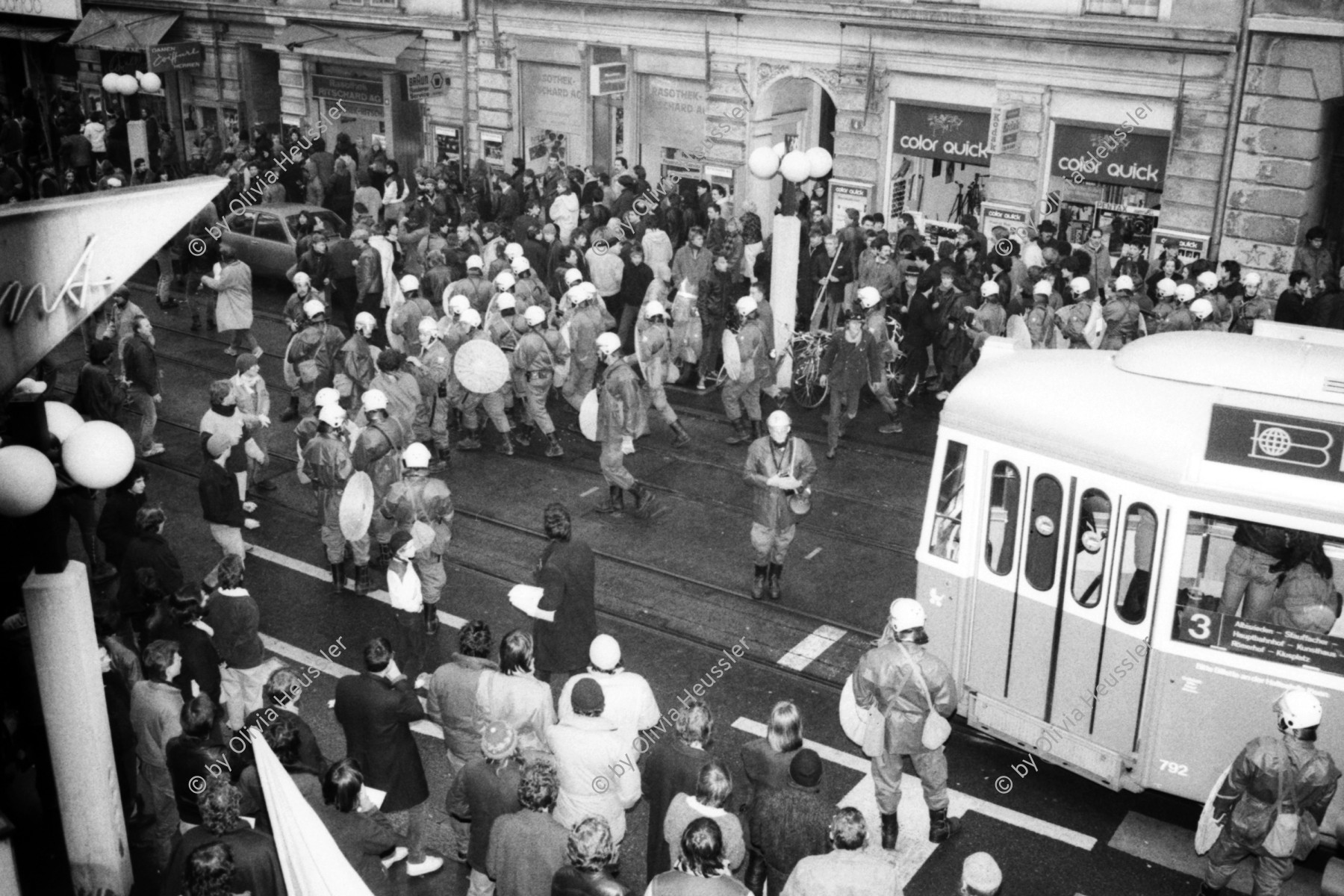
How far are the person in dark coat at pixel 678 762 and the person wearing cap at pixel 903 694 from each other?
52.7 inches

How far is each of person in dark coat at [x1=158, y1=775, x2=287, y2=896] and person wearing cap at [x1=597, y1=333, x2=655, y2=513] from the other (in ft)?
24.5

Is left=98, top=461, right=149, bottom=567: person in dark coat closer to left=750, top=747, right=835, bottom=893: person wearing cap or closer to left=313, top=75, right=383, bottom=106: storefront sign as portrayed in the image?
left=750, top=747, right=835, bottom=893: person wearing cap

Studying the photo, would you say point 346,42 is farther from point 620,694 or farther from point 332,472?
point 620,694

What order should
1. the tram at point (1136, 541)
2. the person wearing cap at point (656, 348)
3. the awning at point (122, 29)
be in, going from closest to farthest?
the tram at point (1136, 541), the person wearing cap at point (656, 348), the awning at point (122, 29)

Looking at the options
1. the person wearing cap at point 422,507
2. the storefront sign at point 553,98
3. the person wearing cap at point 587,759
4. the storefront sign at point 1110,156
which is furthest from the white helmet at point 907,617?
the storefront sign at point 553,98

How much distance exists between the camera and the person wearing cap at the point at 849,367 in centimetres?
1591

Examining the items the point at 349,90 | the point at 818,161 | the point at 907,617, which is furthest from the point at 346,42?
the point at 907,617

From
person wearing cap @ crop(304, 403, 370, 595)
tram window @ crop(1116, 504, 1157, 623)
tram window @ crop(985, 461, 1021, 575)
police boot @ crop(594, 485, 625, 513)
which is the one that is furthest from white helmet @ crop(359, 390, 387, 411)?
tram window @ crop(1116, 504, 1157, 623)

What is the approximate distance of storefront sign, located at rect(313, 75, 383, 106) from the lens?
32062 millimetres

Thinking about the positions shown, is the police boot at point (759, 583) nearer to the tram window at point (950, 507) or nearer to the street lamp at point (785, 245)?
the tram window at point (950, 507)

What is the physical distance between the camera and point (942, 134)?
23062 millimetres

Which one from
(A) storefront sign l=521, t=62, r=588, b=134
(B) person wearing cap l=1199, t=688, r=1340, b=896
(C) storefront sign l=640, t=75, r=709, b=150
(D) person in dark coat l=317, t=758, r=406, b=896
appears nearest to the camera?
(D) person in dark coat l=317, t=758, r=406, b=896

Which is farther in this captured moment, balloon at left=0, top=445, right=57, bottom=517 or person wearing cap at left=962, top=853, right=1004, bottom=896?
balloon at left=0, top=445, right=57, bottom=517

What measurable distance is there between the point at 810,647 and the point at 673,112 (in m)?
16.5
